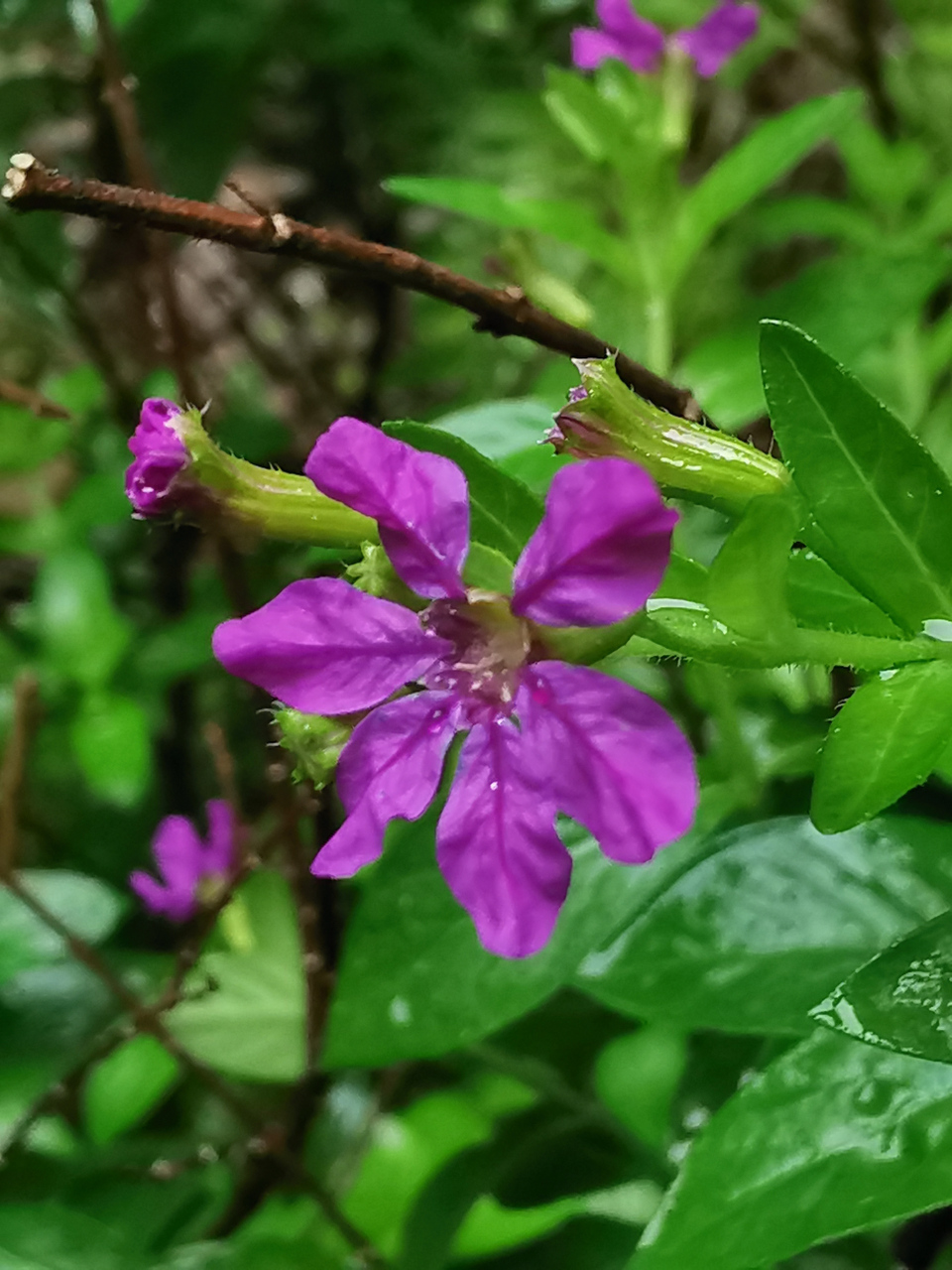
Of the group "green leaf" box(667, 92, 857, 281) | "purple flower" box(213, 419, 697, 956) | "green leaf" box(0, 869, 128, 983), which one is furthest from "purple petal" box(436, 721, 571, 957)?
"green leaf" box(0, 869, 128, 983)

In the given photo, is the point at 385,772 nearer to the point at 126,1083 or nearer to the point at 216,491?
the point at 216,491

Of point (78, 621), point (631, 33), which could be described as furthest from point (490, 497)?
point (78, 621)

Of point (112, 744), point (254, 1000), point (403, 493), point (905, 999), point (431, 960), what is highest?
point (403, 493)

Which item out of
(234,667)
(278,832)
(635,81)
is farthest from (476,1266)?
(635,81)

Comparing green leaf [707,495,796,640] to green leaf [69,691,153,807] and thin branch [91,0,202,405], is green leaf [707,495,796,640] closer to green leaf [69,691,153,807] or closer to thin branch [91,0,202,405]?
thin branch [91,0,202,405]

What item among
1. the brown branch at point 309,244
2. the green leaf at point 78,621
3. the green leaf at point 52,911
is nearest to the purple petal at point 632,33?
the brown branch at point 309,244

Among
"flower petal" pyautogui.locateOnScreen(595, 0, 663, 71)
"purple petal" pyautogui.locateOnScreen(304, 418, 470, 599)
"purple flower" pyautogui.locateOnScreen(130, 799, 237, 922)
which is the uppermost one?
"flower petal" pyautogui.locateOnScreen(595, 0, 663, 71)

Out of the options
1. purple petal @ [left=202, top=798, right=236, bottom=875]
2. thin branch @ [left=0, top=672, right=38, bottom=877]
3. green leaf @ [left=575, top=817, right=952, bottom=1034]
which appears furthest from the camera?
purple petal @ [left=202, top=798, right=236, bottom=875]
